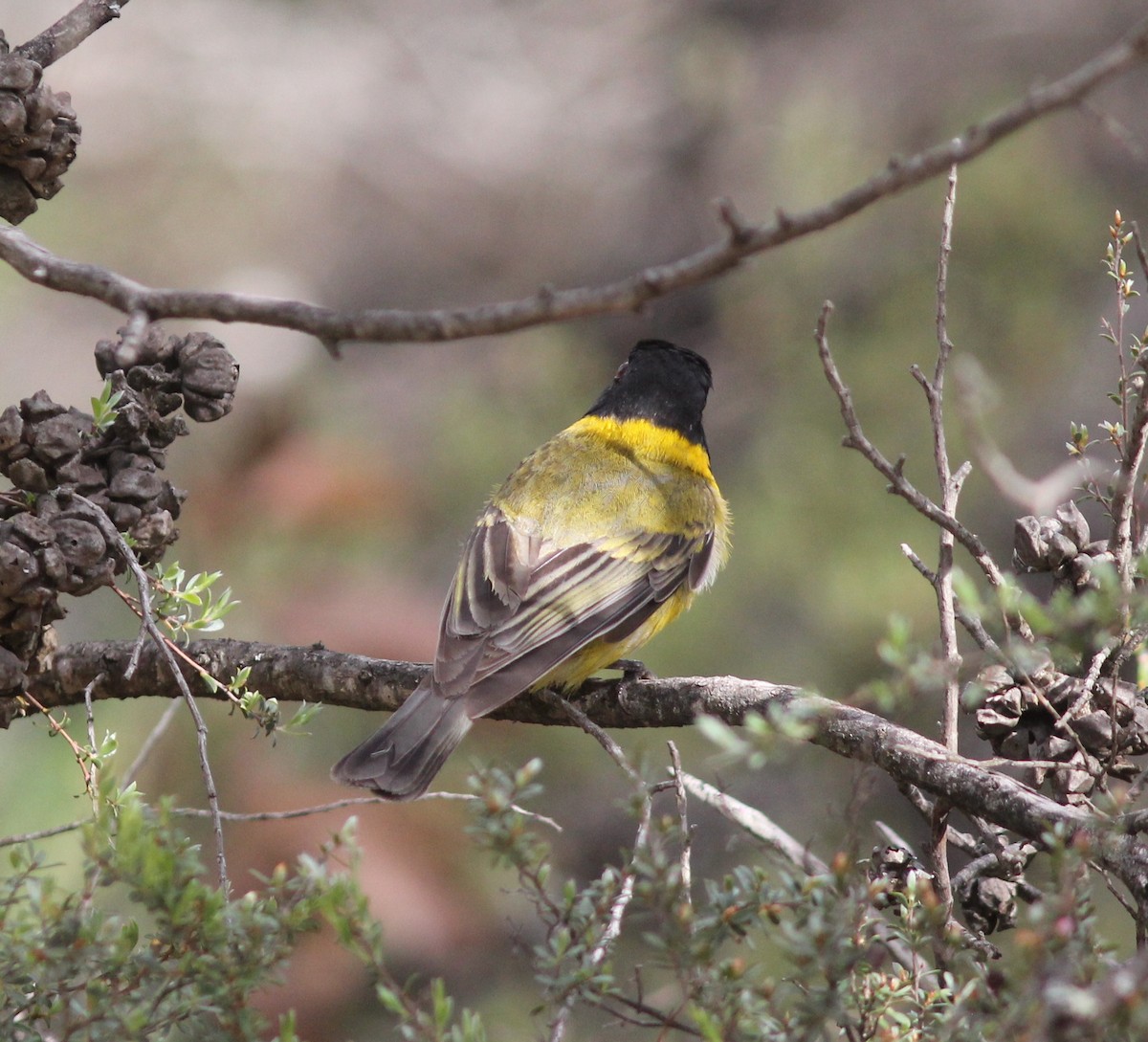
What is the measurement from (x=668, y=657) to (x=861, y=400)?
1.79m

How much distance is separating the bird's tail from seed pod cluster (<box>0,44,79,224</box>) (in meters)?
1.44

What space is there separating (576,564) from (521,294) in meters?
7.46

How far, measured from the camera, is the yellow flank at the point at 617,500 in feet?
13.6

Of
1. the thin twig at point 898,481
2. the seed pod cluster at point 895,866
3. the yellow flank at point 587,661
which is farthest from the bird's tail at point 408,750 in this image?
the thin twig at point 898,481

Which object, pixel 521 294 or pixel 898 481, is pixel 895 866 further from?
pixel 521 294

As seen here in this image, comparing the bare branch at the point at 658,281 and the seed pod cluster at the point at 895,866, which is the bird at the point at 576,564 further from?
the bare branch at the point at 658,281

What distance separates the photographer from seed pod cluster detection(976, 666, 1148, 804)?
85.9 inches

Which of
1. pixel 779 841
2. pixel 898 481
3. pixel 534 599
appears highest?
pixel 534 599

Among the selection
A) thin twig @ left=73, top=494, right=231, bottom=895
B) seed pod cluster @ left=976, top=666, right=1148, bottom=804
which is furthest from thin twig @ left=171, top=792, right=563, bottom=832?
seed pod cluster @ left=976, top=666, right=1148, bottom=804

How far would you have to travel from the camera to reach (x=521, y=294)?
36.7ft

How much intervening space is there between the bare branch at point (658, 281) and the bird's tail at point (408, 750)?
1641 mm

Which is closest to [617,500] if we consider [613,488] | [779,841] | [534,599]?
[613,488]

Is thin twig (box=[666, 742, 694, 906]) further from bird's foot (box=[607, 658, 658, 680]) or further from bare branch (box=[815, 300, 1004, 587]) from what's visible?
bird's foot (box=[607, 658, 658, 680])

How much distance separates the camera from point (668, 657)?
6438mm
